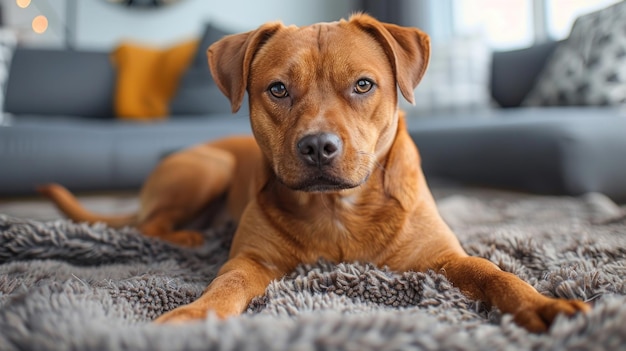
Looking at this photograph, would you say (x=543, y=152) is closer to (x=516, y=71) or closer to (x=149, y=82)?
(x=516, y=71)

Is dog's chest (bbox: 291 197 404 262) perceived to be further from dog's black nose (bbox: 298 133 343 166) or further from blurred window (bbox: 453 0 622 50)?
blurred window (bbox: 453 0 622 50)

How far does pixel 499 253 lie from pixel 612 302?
57 centimetres

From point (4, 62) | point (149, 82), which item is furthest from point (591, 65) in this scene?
point (4, 62)

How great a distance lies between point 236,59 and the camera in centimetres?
147

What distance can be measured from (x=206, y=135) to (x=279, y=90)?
2126 millimetres

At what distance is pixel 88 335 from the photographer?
0.74m

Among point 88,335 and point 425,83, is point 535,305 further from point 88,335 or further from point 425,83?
point 425,83

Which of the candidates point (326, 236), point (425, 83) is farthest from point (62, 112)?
point (326, 236)

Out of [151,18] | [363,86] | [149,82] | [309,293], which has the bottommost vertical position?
[309,293]

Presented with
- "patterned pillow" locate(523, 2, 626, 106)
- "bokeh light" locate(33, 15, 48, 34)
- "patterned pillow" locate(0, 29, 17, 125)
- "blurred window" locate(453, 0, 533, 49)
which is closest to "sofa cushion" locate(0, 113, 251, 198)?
"patterned pillow" locate(0, 29, 17, 125)

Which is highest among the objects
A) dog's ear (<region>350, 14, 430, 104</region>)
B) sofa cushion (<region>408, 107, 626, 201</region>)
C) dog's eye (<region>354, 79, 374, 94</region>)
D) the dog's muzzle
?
dog's ear (<region>350, 14, 430, 104</region>)

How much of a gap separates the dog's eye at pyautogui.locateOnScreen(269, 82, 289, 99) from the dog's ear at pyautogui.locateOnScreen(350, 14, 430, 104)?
1.01 feet

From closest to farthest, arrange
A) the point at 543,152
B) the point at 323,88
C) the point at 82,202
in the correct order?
1. the point at 323,88
2. the point at 543,152
3. the point at 82,202

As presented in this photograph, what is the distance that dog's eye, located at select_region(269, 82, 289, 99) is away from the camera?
4.50 feet
